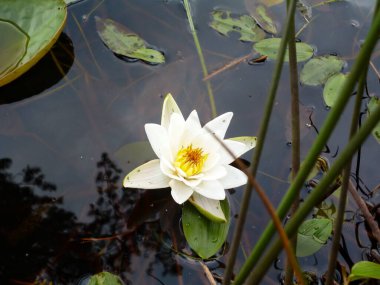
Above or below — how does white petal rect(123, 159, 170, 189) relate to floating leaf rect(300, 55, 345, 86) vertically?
below

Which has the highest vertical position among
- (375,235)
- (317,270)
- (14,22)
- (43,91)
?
(14,22)

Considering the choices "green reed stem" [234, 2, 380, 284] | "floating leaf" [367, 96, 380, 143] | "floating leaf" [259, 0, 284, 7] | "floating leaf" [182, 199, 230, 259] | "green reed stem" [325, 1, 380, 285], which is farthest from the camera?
"floating leaf" [259, 0, 284, 7]

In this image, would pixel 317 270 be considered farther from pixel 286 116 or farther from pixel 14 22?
pixel 14 22

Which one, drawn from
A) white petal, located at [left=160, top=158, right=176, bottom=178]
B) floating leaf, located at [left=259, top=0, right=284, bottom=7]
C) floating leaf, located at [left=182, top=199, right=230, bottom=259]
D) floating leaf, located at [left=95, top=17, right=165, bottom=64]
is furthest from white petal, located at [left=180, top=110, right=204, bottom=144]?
floating leaf, located at [left=259, top=0, right=284, bottom=7]

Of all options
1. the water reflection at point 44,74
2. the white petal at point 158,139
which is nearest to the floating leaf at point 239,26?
the water reflection at point 44,74

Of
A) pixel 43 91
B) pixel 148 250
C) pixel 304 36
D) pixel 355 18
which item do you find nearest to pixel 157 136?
pixel 148 250

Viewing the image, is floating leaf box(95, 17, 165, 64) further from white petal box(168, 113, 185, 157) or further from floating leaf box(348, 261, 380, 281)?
floating leaf box(348, 261, 380, 281)
